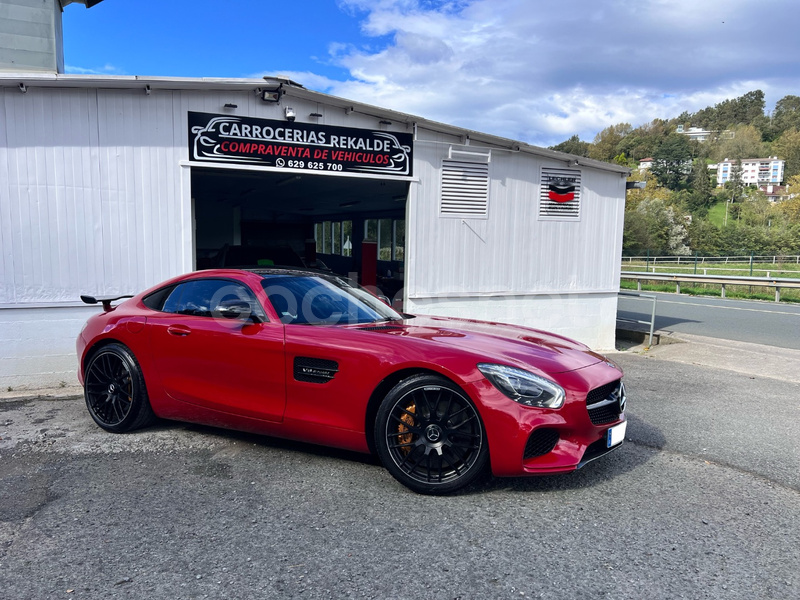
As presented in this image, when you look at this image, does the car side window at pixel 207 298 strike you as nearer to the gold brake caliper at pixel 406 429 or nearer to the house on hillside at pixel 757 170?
the gold brake caliper at pixel 406 429

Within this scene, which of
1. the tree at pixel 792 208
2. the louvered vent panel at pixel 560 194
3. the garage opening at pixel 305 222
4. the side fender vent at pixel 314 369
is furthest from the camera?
the tree at pixel 792 208

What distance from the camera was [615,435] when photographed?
3.72m

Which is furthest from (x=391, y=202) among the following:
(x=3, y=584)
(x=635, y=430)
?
(x=3, y=584)

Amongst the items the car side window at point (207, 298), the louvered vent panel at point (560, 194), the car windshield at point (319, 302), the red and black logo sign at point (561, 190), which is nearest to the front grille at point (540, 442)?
the car windshield at point (319, 302)

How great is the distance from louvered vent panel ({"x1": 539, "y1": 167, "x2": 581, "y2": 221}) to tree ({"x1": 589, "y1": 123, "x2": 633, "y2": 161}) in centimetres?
11963

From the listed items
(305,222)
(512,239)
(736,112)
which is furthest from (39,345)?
(736,112)

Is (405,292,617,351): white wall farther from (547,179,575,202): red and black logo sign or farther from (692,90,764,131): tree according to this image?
(692,90,764,131): tree

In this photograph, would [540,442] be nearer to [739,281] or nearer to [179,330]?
[179,330]

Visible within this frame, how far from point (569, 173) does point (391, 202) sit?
5.75m

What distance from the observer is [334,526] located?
3.18 metres

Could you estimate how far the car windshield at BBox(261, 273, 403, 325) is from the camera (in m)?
4.29

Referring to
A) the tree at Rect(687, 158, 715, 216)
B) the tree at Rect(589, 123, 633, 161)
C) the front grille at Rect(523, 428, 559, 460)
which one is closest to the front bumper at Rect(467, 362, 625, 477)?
the front grille at Rect(523, 428, 559, 460)

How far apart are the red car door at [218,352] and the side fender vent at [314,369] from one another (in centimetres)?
13

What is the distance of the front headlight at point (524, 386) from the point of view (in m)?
3.42
